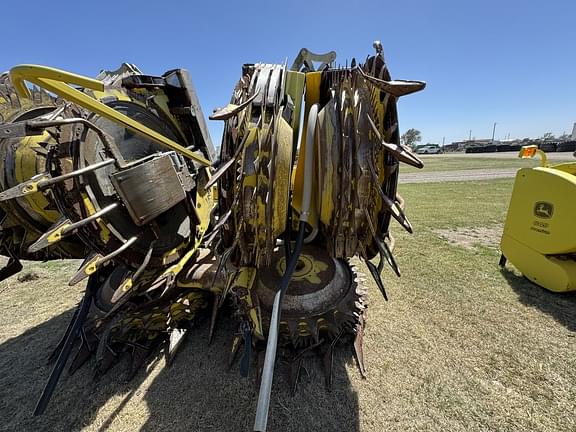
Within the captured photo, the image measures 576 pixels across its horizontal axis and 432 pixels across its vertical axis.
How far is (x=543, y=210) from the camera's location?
3.44 m

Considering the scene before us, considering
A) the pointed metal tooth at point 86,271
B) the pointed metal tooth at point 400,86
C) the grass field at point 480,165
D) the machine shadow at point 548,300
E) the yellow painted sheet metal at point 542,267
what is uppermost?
the pointed metal tooth at point 400,86

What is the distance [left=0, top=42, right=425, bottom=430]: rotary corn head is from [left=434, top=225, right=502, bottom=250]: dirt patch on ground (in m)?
Answer: 3.72

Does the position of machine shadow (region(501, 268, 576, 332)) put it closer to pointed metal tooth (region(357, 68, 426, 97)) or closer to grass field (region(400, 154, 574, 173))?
pointed metal tooth (region(357, 68, 426, 97))

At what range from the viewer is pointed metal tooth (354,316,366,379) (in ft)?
7.52

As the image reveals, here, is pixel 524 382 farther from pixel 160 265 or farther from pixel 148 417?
pixel 160 265

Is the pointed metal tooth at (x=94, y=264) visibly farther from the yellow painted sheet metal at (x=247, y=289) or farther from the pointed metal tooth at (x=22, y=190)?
the yellow painted sheet metal at (x=247, y=289)

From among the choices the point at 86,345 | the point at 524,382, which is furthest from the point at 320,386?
the point at 86,345

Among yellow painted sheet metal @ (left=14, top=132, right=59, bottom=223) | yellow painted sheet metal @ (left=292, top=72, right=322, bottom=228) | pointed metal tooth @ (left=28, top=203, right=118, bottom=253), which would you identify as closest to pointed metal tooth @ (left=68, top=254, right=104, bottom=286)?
pointed metal tooth @ (left=28, top=203, right=118, bottom=253)

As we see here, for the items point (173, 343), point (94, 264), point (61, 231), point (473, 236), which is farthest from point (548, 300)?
point (61, 231)

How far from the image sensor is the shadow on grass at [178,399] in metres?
1.95

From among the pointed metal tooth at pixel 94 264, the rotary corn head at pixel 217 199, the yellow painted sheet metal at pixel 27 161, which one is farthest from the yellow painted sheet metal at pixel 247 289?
the yellow painted sheet metal at pixel 27 161

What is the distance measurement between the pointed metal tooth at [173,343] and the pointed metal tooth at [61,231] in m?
1.42

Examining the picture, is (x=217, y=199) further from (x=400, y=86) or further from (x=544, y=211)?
(x=544, y=211)

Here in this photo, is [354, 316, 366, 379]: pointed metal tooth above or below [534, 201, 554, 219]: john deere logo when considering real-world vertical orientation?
below
